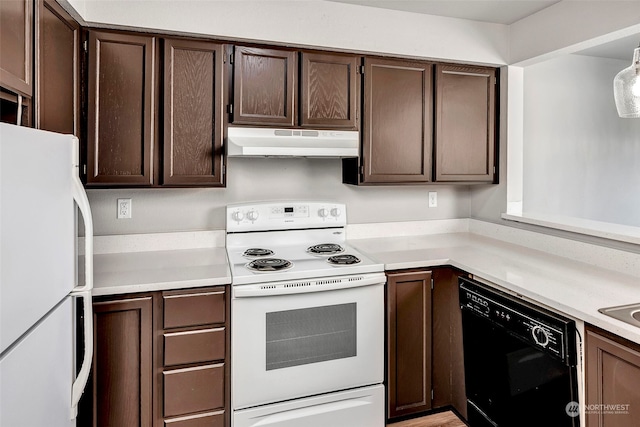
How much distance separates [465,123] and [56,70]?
227 centimetres

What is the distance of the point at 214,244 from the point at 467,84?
1917 mm

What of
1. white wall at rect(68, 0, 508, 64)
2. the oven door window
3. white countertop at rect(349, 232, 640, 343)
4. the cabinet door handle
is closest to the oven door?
the oven door window

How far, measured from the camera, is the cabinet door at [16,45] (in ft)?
4.11

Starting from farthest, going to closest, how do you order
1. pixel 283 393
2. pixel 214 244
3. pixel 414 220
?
pixel 414 220, pixel 214 244, pixel 283 393

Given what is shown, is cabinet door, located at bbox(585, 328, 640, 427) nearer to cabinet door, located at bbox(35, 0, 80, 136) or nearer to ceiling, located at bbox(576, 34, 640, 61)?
cabinet door, located at bbox(35, 0, 80, 136)

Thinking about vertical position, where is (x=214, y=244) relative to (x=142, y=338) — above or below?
above

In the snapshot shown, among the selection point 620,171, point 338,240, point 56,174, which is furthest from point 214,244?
point 620,171

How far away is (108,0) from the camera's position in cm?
196

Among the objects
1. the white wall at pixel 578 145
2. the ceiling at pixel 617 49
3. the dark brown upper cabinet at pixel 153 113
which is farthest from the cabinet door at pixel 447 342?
the ceiling at pixel 617 49

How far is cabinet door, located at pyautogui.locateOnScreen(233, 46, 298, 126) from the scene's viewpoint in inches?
86.4

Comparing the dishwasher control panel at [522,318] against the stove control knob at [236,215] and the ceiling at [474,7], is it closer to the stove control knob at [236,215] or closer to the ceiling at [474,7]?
the stove control knob at [236,215]

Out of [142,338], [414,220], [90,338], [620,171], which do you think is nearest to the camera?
[90,338]

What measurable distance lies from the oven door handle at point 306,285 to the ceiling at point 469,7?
1.55 m

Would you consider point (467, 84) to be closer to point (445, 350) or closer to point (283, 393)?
point (445, 350)
